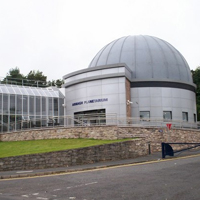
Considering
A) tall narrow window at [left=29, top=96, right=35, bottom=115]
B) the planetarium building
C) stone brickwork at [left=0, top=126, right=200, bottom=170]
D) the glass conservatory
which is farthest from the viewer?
tall narrow window at [left=29, top=96, right=35, bottom=115]

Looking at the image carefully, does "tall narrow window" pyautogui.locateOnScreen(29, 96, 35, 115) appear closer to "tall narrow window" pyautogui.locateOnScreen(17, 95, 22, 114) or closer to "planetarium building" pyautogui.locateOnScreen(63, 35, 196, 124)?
"tall narrow window" pyautogui.locateOnScreen(17, 95, 22, 114)

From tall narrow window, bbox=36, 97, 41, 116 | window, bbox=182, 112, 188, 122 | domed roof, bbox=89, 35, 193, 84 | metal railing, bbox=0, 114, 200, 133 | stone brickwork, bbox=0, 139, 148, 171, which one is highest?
domed roof, bbox=89, 35, 193, 84

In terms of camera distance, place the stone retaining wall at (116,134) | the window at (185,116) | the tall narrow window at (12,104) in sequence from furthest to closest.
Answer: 1. the window at (185,116)
2. the tall narrow window at (12,104)
3. the stone retaining wall at (116,134)

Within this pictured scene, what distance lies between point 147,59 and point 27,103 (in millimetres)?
15050

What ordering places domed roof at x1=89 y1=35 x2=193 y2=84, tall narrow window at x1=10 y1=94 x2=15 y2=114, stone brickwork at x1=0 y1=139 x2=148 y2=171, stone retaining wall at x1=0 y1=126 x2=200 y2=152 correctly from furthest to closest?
domed roof at x1=89 y1=35 x2=193 y2=84, tall narrow window at x1=10 y1=94 x2=15 y2=114, stone retaining wall at x1=0 y1=126 x2=200 y2=152, stone brickwork at x1=0 y1=139 x2=148 y2=171

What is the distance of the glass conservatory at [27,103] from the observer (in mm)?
34969

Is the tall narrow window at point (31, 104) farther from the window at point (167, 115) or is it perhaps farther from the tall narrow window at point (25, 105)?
Answer: the window at point (167, 115)

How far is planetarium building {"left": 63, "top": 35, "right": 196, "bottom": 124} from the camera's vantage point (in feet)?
107

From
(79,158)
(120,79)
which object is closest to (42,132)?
(79,158)

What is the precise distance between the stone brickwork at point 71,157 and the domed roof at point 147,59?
16.2 m

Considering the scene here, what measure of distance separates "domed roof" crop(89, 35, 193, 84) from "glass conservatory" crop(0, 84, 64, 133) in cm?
697

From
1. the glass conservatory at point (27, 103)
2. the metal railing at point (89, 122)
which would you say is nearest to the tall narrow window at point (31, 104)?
the glass conservatory at point (27, 103)

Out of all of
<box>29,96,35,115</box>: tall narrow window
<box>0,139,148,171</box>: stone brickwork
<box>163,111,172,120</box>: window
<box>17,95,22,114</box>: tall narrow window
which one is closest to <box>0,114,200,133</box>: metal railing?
<box>0,139,148,171</box>: stone brickwork

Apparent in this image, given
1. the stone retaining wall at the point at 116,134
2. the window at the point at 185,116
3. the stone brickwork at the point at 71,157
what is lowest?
the stone brickwork at the point at 71,157
